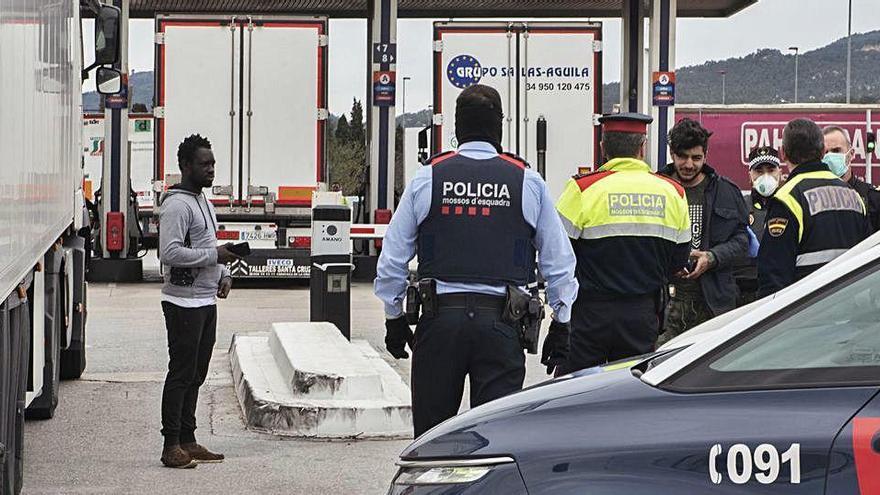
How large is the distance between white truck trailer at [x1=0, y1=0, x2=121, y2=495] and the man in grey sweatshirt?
0.66 meters

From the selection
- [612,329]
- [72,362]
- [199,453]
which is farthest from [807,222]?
[72,362]

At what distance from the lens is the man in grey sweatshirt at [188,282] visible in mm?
7922

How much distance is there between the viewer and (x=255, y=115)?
66.4ft

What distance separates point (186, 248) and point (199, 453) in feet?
3.92

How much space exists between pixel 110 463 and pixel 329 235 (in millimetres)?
5089

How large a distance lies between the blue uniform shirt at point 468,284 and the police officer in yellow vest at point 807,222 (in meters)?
1.92

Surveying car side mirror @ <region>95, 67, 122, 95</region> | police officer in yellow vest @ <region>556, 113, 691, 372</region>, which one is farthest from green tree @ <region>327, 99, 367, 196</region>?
police officer in yellow vest @ <region>556, 113, 691, 372</region>

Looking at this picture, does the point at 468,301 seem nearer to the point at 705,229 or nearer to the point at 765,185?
the point at 705,229

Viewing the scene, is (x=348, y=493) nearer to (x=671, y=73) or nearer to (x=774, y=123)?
(x=671, y=73)

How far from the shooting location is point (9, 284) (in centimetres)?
580

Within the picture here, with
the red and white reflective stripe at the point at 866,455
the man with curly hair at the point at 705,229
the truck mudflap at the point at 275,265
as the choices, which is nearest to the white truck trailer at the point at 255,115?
the truck mudflap at the point at 275,265

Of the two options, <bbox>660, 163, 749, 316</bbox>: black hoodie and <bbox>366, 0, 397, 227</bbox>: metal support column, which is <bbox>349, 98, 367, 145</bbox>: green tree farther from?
<bbox>660, 163, 749, 316</bbox>: black hoodie

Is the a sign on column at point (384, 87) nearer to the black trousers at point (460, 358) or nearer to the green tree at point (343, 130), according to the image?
the black trousers at point (460, 358)

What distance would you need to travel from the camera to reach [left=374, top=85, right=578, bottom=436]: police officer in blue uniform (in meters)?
5.82
